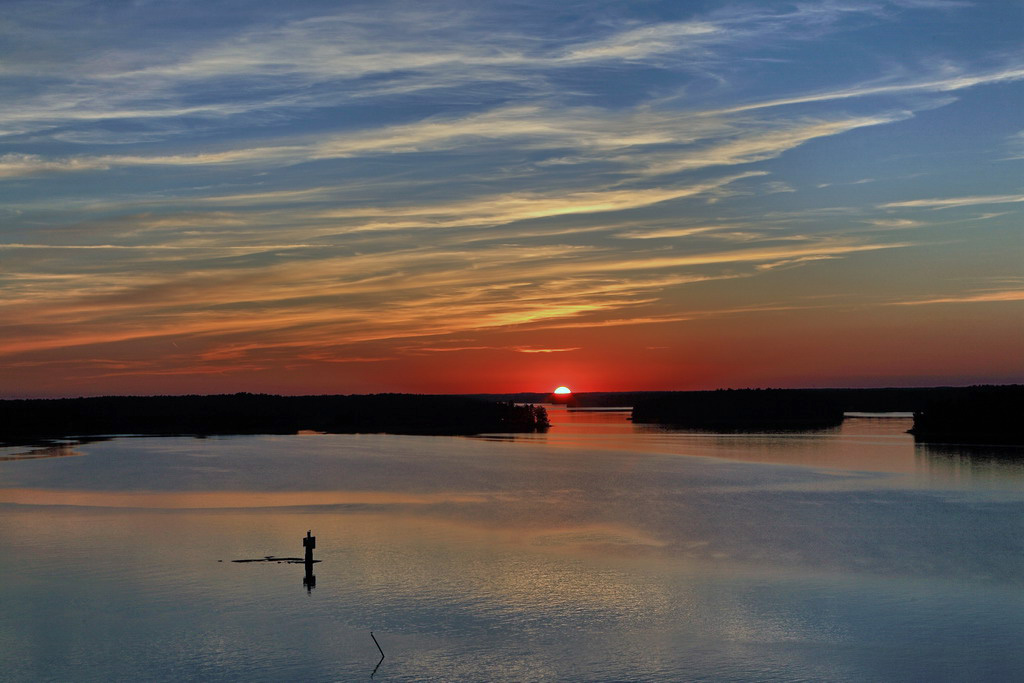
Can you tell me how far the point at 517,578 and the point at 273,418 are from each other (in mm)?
109406

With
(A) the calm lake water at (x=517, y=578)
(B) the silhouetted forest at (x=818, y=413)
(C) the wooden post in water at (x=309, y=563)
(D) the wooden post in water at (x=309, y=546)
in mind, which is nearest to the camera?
(A) the calm lake water at (x=517, y=578)

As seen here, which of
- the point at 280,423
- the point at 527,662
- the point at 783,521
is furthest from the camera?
the point at 280,423

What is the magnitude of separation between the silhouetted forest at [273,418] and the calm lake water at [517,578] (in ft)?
215

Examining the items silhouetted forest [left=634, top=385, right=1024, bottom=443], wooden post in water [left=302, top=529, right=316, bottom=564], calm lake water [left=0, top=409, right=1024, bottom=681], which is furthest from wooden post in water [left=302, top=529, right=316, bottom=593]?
silhouetted forest [left=634, top=385, right=1024, bottom=443]

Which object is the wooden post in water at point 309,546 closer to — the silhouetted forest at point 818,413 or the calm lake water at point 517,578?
the calm lake water at point 517,578

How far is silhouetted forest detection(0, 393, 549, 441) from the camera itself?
11419 centimetres

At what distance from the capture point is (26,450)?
250ft

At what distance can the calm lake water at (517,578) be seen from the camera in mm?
18031

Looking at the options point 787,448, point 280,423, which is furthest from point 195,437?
point 787,448

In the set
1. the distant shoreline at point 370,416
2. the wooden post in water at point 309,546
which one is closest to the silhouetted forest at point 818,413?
the distant shoreline at point 370,416

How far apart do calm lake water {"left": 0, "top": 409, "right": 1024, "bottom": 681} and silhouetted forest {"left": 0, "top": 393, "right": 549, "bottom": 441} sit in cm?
6548

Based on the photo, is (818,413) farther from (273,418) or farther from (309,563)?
(309,563)

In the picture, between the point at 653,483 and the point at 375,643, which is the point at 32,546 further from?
the point at 653,483

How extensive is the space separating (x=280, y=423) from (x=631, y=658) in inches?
4479
